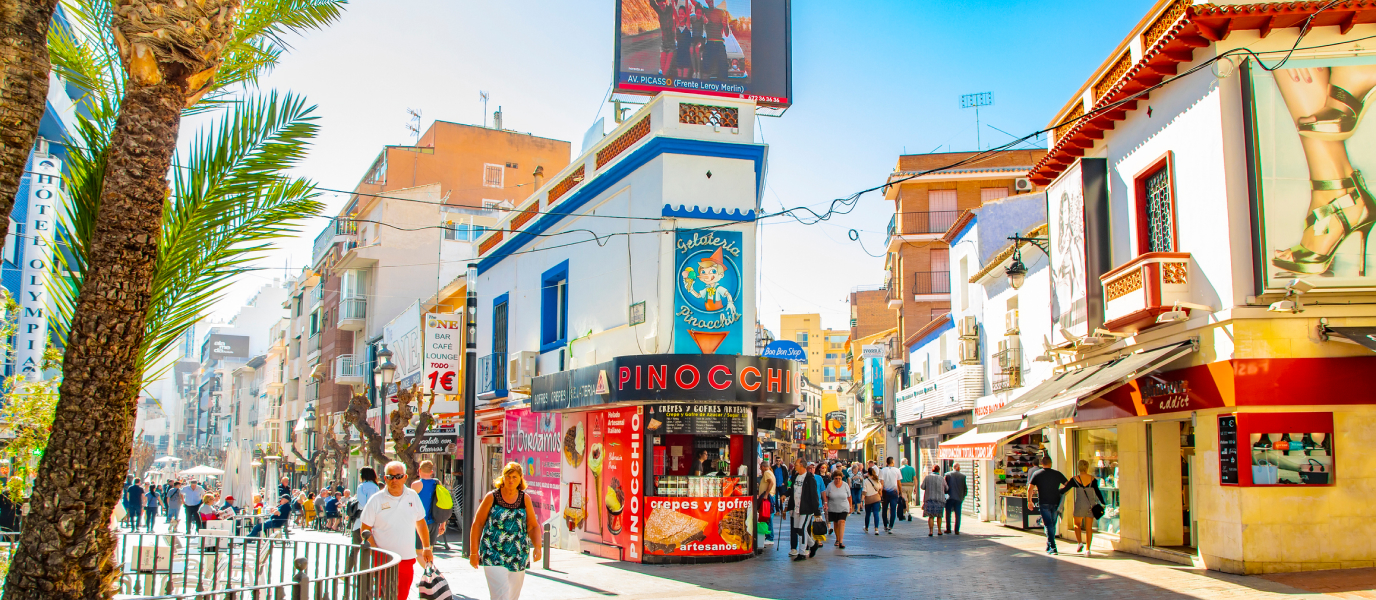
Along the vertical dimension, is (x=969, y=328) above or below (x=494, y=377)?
above

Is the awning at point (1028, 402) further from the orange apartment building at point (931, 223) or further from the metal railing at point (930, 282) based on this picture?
the metal railing at point (930, 282)

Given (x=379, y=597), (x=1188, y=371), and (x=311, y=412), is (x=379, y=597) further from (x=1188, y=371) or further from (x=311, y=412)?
(x=311, y=412)

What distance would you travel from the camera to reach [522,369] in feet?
68.1

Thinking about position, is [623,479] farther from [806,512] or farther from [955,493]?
[955,493]

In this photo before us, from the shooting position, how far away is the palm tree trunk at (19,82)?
3.56 metres

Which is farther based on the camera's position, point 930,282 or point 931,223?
point 930,282

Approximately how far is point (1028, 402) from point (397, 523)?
393 inches

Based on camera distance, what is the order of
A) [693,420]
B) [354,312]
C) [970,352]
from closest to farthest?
1. [693,420]
2. [970,352]
3. [354,312]

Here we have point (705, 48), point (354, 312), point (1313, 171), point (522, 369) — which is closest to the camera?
point (1313, 171)

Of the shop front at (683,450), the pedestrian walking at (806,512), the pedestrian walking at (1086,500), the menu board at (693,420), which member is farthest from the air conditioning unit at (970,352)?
the menu board at (693,420)

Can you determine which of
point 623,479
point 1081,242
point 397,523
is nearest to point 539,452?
point 623,479

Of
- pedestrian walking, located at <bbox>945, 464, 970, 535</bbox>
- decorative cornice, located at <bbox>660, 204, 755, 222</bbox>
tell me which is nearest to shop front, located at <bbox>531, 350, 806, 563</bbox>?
decorative cornice, located at <bbox>660, 204, 755, 222</bbox>

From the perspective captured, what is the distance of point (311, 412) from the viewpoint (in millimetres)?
46062

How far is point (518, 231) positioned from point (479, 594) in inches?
437
